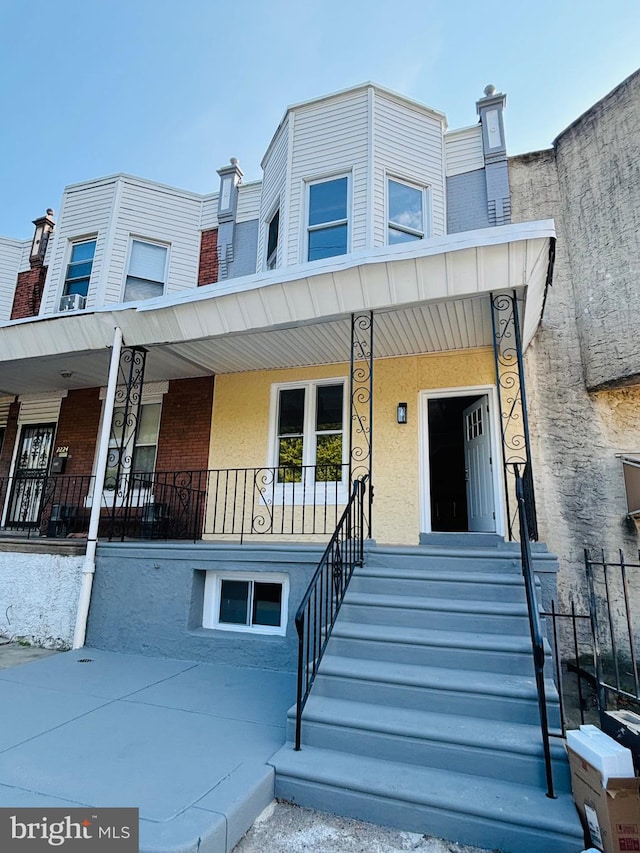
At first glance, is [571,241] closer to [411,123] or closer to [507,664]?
[411,123]

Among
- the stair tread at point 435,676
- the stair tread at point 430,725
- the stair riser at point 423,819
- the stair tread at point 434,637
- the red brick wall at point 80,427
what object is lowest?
the stair riser at point 423,819

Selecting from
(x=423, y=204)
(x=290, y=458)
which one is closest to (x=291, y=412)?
(x=290, y=458)

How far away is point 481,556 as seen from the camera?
14.1 ft

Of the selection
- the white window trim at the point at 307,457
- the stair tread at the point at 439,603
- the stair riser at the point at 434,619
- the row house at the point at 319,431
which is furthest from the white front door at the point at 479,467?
the stair riser at the point at 434,619

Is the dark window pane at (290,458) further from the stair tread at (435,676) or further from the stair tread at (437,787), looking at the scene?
the stair tread at (437,787)

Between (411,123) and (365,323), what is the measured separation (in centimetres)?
438

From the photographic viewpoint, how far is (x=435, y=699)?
304cm

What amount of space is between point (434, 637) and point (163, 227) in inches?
349

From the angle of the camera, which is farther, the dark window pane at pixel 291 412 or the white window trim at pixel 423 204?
the dark window pane at pixel 291 412

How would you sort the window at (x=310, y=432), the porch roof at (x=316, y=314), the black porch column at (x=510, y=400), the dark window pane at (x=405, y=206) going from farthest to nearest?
the dark window pane at (x=405, y=206)
the window at (x=310, y=432)
the black porch column at (x=510, y=400)
the porch roof at (x=316, y=314)

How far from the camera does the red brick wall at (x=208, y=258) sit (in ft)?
29.0

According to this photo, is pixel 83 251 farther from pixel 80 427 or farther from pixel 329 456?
pixel 329 456

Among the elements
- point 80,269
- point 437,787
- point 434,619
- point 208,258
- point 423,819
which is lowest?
point 423,819

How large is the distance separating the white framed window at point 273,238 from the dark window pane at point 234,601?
17.2 feet
